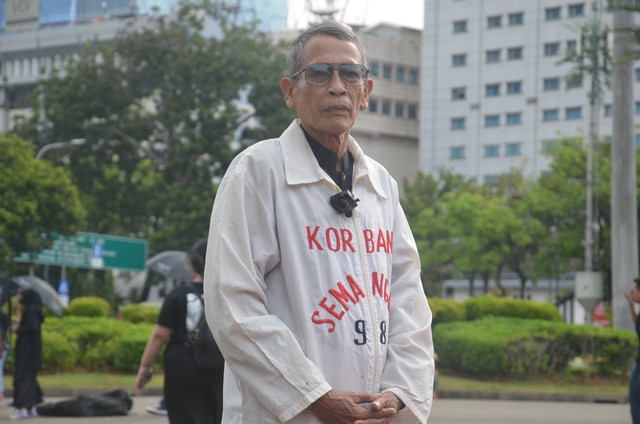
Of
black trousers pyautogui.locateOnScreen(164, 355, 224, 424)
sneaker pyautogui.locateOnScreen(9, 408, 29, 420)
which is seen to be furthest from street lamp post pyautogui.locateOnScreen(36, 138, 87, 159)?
black trousers pyautogui.locateOnScreen(164, 355, 224, 424)

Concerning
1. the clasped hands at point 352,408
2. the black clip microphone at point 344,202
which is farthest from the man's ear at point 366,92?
the clasped hands at point 352,408

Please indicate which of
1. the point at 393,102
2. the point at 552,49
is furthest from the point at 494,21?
the point at 393,102

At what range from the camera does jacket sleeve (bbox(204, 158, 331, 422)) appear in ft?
12.9

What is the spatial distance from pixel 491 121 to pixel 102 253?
2433 inches

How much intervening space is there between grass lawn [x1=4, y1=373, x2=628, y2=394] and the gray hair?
18970 mm

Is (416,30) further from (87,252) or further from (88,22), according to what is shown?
(87,252)

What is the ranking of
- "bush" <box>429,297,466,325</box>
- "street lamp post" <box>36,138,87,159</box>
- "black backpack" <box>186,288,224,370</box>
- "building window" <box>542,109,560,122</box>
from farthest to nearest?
1. "building window" <box>542,109,560,122</box>
2. "street lamp post" <box>36,138,87,159</box>
3. "bush" <box>429,297,466,325</box>
4. "black backpack" <box>186,288,224,370</box>

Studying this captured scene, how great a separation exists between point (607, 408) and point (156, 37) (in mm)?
33759

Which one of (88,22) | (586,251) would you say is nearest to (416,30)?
(88,22)

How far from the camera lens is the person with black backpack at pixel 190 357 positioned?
9.32 meters

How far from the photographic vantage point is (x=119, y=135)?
5362 centimetres

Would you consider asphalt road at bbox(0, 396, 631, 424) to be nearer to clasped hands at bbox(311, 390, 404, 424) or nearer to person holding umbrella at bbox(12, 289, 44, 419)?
person holding umbrella at bbox(12, 289, 44, 419)

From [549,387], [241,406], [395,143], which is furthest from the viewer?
[395,143]

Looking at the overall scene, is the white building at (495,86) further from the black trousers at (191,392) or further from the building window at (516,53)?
the black trousers at (191,392)
